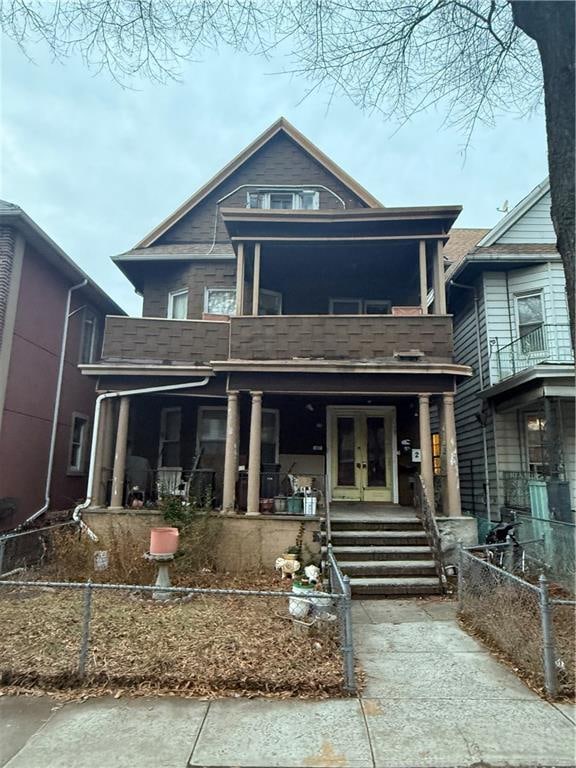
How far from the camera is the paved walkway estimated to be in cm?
316

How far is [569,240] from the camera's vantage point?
3834 millimetres

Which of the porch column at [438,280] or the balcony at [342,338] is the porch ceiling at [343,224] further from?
the balcony at [342,338]

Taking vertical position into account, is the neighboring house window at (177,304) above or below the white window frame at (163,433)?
above

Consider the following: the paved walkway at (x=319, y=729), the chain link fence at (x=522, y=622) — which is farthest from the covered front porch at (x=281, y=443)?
the paved walkway at (x=319, y=729)

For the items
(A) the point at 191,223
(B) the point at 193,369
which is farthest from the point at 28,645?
(A) the point at 191,223

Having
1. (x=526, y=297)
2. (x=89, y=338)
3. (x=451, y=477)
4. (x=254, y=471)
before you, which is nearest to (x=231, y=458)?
(x=254, y=471)

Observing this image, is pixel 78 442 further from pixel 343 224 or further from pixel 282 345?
pixel 343 224

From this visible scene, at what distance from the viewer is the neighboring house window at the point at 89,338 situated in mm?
13016

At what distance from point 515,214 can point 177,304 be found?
9.06 metres

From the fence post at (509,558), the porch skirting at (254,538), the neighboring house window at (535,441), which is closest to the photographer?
the fence post at (509,558)

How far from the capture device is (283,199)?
43.3 feet

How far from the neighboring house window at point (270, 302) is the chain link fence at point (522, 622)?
7.38 m

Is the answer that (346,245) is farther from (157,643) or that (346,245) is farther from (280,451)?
(157,643)

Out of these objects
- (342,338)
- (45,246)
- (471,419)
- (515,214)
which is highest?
(515,214)
